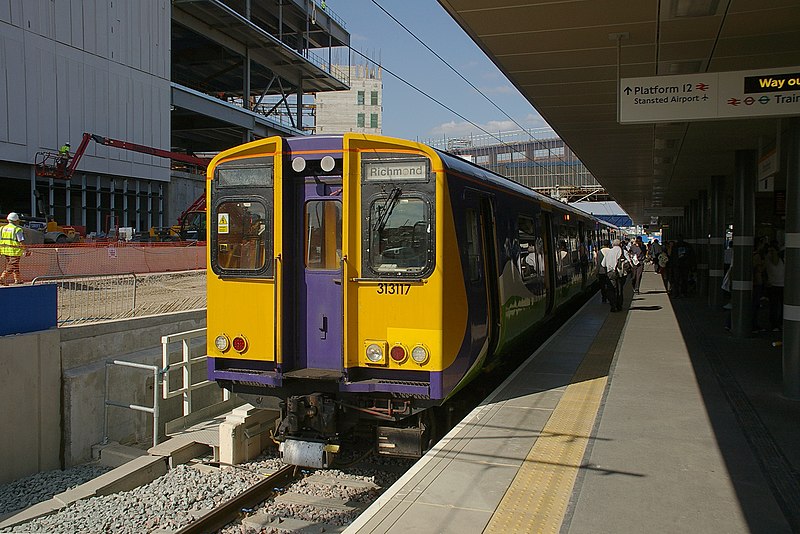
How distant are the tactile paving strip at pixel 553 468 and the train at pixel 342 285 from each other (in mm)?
1042

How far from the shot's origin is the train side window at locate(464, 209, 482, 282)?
7.01 meters

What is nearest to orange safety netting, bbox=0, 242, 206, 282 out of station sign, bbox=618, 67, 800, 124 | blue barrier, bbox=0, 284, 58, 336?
blue barrier, bbox=0, 284, 58, 336

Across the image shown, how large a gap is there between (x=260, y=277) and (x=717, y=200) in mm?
15114

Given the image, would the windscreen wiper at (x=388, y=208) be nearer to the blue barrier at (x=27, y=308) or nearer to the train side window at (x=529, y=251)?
the train side window at (x=529, y=251)

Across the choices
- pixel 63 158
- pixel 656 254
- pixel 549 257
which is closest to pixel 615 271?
pixel 549 257

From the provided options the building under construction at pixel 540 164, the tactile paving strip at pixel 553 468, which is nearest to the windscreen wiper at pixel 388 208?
the tactile paving strip at pixel 553 468

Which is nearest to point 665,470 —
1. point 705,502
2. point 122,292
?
point 705,502

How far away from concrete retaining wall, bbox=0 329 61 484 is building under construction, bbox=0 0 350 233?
800 inches

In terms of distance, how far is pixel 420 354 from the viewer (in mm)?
6301

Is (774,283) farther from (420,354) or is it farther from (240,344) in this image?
(240,344)

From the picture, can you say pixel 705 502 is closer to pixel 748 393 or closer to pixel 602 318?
pixel 748 393

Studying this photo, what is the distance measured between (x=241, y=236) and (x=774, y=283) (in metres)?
10.1

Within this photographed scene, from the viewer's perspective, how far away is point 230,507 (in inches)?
264

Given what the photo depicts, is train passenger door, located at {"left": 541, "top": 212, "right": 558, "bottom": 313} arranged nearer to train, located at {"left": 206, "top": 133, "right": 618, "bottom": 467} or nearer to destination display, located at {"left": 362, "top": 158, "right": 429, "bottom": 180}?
train, located at {"left": 206, "top": 133, "right": 618, "bottom": 467}
